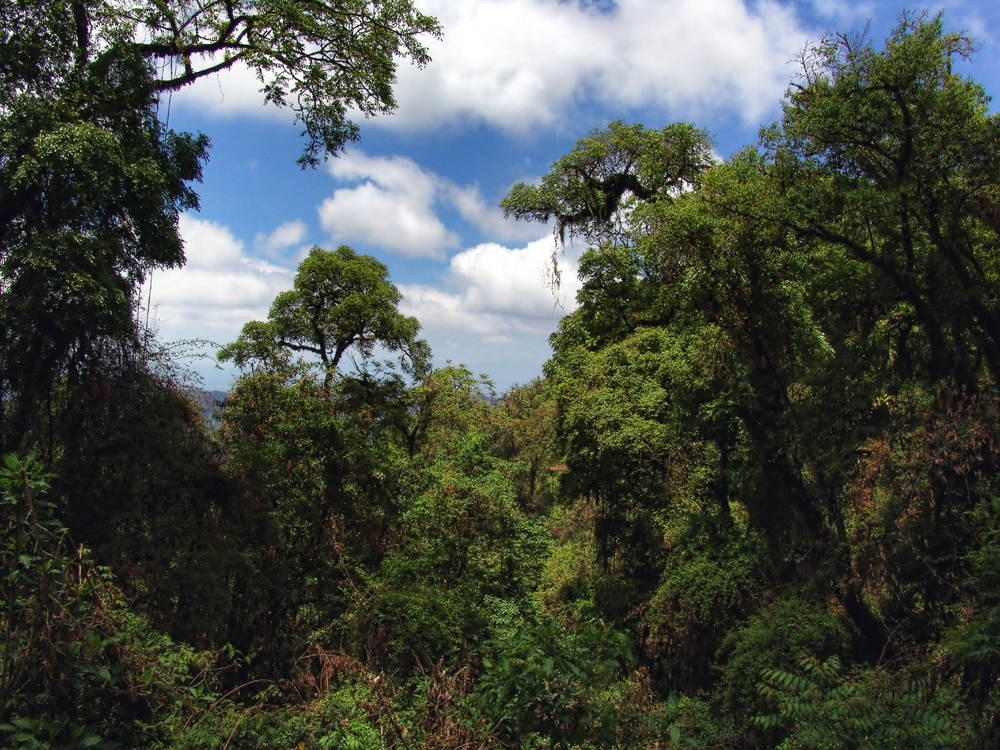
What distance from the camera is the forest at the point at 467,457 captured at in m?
5.95

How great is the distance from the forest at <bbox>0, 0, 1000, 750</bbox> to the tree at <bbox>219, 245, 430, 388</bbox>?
8cm

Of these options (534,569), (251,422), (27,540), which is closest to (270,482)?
(251,422)

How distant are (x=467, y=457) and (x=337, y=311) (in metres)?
4.48

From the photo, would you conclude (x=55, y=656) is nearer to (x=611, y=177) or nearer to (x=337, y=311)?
(x=337, y=311)

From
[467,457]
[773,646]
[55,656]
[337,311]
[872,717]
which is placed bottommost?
[773,646]

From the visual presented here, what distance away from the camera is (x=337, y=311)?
13328 millimetres

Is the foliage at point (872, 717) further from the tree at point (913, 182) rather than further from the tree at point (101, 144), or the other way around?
the tree at point (101, 144)

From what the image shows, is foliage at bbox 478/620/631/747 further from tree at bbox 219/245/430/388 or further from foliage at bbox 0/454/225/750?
tree at bbox 219/245/430/388

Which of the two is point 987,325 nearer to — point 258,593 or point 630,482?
point 630,482

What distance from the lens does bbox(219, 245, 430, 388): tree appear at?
1345 cm

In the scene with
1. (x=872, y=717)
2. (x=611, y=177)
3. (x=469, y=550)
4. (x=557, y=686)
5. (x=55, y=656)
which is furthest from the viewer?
(x=611, y=177)

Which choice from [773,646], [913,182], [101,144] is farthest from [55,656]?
[913,182]

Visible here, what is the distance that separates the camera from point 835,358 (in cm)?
1114

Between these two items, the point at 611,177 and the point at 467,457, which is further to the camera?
the point at 611,177
